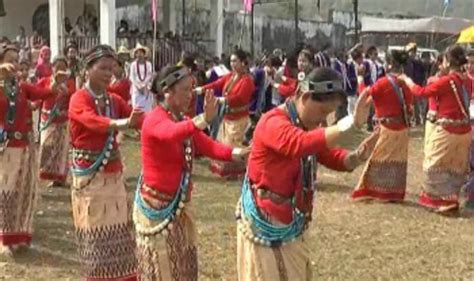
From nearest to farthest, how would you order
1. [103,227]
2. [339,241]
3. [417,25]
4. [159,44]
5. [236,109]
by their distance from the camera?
[103,227] < [339,241] < [236,109] < [159,44] < [417,25]

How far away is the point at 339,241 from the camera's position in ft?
26.3

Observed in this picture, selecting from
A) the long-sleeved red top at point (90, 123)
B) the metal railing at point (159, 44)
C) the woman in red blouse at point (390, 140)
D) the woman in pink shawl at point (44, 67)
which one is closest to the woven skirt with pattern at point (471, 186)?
the woman in red blouse at point (390, 140)

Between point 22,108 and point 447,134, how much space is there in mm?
4478

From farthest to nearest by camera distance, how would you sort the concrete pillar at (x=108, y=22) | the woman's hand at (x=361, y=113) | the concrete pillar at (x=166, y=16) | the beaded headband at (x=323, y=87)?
1. the concrete pillar at (x=166, y=16)
2. the concrete pillar at (x=108, y=22)
3. the beaded headband at (x=323, y=87)
4. the woman's hand at (x=361, y=113)

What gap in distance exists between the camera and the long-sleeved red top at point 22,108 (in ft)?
24.1

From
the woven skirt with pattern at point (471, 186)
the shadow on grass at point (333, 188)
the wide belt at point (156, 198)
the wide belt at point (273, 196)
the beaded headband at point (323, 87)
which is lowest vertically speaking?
the shadow on grass at point (333, 188)

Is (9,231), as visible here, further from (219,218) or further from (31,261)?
(219,218)

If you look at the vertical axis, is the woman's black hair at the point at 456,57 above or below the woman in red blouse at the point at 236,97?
above

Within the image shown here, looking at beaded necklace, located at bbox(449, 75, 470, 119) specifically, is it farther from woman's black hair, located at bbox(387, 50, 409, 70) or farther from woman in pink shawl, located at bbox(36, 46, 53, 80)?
woman in pink shawl, located at bbox(36, 46, 53, 80)

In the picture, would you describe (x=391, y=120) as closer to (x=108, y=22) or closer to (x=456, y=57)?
(x=456, y=57)

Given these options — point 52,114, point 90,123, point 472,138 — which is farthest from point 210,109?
point 52,114

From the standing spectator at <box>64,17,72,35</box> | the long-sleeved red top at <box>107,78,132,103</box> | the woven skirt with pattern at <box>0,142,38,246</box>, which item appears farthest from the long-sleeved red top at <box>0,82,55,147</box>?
the standing spectator at <box>64,17,72,35</box>

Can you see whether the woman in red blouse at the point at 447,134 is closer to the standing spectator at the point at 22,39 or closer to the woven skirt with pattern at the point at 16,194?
the woven skirt with pattern at the point at 16,194

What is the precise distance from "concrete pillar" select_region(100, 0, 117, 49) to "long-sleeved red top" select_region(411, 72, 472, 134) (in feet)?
30.0
